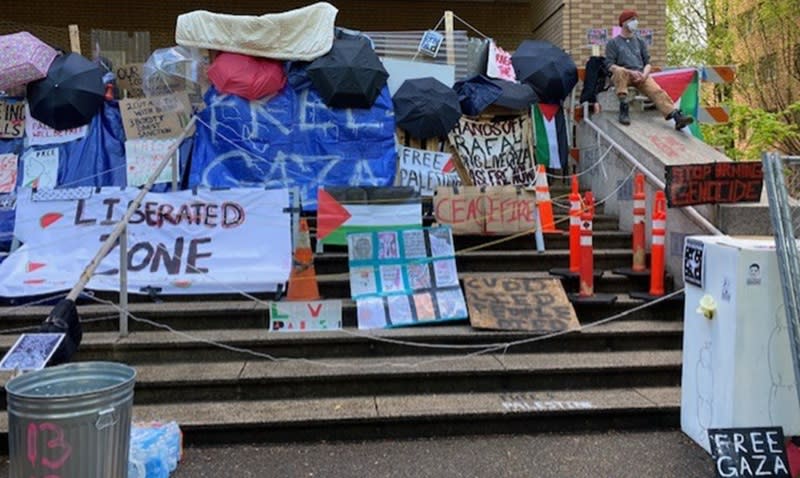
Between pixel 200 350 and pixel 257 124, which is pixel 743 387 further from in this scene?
pixel 257 124

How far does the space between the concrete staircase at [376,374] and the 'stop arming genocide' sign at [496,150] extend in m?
2.74

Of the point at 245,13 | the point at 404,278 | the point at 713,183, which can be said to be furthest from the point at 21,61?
the point at 713,183

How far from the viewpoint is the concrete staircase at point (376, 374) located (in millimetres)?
4039

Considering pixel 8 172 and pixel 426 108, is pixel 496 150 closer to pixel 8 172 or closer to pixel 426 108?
pixel 426 108

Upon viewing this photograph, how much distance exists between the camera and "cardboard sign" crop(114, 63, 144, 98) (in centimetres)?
741

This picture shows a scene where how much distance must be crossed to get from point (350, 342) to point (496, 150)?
3.80 meters

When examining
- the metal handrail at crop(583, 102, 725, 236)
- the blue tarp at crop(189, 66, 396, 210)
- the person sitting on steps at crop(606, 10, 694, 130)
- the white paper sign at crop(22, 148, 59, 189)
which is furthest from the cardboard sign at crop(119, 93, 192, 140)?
the person sitting on steps at crop(606, 10, 694, 130)

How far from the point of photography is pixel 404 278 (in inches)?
216

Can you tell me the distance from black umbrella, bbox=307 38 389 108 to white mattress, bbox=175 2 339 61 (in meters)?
0.20

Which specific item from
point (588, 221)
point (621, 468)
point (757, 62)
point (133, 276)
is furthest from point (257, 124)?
point (757, 62)

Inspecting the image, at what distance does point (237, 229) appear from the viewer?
5832 millimetres

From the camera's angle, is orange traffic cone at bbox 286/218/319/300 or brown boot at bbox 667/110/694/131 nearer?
orange traffic cone at bbox 286/218/319/300

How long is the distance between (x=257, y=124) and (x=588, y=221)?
12.8 ft

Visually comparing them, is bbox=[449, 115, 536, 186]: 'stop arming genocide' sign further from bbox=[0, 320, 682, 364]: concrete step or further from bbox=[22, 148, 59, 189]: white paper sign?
bbox=[22, 148, 59, 189]: white paper sign
